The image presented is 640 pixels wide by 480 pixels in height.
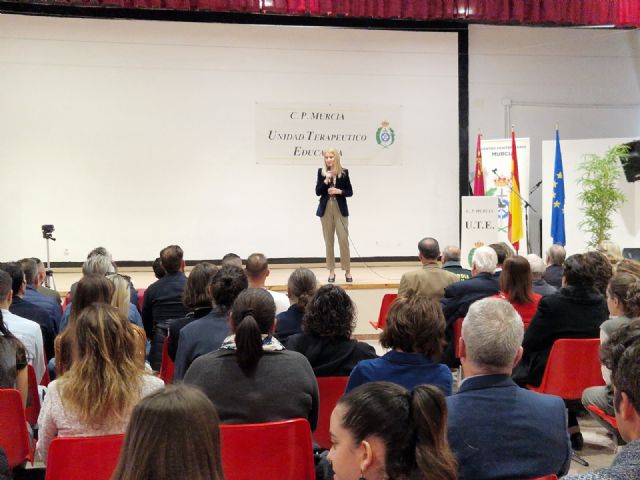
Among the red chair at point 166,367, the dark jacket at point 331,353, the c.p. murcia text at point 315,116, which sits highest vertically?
the c.p. murcia text at point 315,116

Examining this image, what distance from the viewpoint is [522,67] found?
10969mm

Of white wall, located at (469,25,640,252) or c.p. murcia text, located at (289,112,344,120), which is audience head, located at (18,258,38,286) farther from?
white wall, located at (469,25,640,252)

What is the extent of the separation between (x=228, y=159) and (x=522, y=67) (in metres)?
4.55

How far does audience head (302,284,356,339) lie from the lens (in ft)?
10.2

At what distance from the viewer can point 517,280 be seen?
421cm

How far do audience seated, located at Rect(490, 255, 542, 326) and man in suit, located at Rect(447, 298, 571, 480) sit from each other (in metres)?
2.06

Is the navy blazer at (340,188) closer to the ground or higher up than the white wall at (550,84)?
closer to the ground

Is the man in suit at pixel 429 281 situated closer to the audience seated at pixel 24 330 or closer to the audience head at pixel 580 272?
the audience head at pixel 580 272

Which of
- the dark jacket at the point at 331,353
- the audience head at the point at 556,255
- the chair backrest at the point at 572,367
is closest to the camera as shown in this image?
the dark jacket at the point at 331,353

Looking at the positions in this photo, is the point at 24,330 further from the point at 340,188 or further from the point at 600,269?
the point at 340,188

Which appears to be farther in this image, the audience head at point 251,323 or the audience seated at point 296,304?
the audience seated at point 296,304

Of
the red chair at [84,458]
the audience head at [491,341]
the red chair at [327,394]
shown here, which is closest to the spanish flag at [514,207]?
the red chair at [327,394]

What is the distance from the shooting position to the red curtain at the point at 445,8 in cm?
920

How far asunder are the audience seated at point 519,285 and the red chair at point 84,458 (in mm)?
2672
